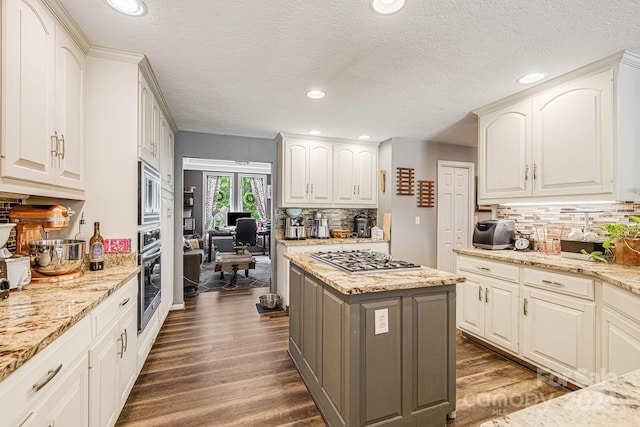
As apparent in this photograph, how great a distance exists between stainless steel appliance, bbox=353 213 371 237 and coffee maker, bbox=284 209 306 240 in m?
0.87

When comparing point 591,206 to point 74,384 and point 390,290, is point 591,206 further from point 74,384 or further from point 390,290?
point 74,384

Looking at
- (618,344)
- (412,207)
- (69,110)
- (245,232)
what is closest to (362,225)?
(412,207)

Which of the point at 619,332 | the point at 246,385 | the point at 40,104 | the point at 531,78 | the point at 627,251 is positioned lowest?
the point at 246,385

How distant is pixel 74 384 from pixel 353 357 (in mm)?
1190

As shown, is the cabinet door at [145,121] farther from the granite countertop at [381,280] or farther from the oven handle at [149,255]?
the granite countertop at [381,280]

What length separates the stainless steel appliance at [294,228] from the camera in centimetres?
415

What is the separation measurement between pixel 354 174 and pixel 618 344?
3.26 meters

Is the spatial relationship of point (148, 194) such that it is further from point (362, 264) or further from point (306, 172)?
point (306, 172)

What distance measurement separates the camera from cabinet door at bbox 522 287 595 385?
6.23ft

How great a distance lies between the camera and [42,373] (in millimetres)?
943

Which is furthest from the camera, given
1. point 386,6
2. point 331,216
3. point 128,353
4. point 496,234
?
point 331,216

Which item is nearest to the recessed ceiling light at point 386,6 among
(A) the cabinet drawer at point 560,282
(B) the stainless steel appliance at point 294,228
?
(A) the cabinet drawer at point 560,282

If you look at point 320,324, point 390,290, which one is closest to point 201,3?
point 390,290

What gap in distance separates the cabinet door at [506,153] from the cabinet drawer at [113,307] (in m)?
3.13
